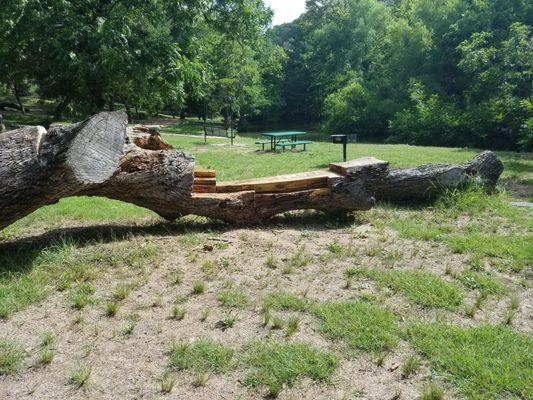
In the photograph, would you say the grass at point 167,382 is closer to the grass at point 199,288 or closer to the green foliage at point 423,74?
the grass at point 199,288

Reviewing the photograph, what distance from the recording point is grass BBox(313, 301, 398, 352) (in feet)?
11.1

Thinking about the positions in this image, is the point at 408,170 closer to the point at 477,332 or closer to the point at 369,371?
the point at 477,332

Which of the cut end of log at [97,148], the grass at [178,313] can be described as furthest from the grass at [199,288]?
the cut end of log at [97,148]

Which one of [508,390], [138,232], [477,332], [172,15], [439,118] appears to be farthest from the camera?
[439,118]

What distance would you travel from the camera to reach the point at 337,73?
1652 inches

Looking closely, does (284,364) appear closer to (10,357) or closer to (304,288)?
(304,288)

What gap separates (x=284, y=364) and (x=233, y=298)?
1.11 meters

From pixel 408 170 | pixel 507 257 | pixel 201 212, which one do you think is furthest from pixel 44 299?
pixel 408 170

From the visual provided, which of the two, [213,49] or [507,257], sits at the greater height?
[213,49]

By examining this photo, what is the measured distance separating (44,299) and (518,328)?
3955 mm

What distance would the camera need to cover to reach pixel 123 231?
19.0 feet

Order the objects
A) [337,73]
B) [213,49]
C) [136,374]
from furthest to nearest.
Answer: [337,73] < [213,49] < [136,374]

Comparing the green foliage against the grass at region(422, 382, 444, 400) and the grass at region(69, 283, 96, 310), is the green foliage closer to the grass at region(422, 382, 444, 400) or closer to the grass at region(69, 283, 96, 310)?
the grass at region(422, 382, 444, 400)

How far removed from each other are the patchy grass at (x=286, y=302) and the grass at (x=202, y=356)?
742 mm
